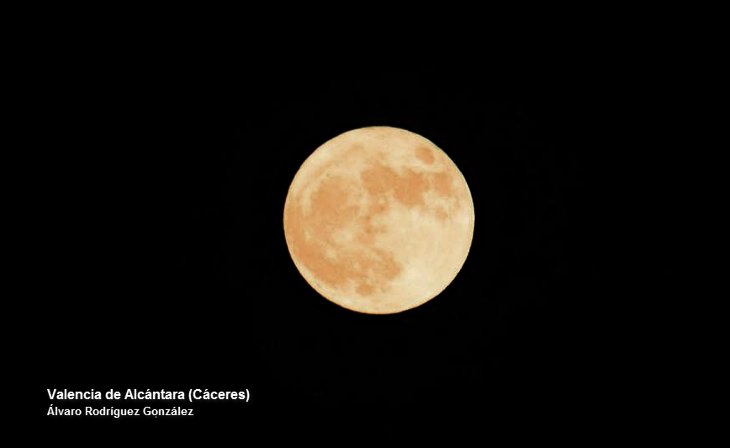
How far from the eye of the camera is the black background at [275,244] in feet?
8.48

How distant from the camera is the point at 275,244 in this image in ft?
8.20

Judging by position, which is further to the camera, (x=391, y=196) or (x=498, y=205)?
(x=498, y=205)

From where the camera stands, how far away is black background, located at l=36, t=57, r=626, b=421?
102 inches

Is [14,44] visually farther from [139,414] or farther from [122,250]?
[139,414]

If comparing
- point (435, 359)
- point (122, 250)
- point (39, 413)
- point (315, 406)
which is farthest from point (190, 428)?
point (435, 359)

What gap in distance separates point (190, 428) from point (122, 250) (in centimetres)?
128

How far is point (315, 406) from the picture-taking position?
8.87ft

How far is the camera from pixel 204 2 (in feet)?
8.40

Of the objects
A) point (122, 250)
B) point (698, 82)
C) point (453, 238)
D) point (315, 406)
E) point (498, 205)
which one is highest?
point (698, 82)

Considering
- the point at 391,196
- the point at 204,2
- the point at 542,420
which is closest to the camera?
the point at 391,196

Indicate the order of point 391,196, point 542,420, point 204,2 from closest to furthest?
point 391,196
point 204,2
point 542,420

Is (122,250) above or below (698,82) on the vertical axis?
below
